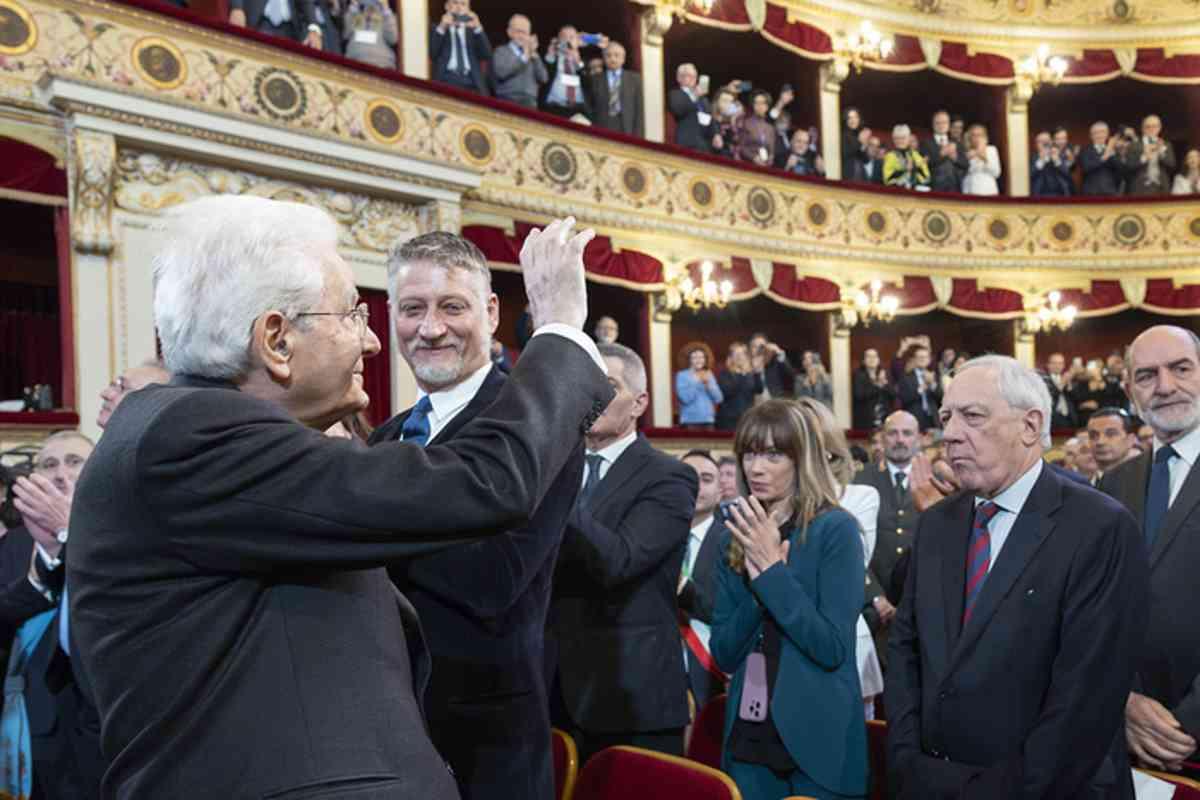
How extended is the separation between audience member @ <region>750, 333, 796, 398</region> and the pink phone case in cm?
775

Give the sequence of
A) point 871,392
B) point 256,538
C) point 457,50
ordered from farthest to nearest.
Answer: point 871,392
point 457,50
point 256,538

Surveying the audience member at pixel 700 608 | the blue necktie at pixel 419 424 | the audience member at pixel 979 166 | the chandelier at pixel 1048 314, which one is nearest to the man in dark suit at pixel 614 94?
the audience member at pixel 979 166

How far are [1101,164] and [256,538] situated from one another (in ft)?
47.5

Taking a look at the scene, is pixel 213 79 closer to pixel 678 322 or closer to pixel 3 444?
pixel 3 444

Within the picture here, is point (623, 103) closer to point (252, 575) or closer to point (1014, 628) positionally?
point (1014, 628)

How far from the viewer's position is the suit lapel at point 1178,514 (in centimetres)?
235

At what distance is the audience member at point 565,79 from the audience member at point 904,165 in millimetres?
4516

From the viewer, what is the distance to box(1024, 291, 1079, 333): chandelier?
498 inches

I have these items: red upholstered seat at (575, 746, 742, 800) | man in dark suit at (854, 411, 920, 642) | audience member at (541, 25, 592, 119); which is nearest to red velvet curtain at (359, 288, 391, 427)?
audience member at (541, 25, 592, 119)

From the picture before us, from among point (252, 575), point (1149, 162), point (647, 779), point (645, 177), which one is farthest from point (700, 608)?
point (1149, 162)

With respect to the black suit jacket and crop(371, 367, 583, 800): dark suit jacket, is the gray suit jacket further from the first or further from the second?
crop(371, 367, 583, 800): dark suit jacket

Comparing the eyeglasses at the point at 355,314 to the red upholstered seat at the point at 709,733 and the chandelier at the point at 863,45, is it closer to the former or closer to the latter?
the red upholstered seat at the point at 709,733

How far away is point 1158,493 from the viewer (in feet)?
8.25

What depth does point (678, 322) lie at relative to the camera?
12.3m
